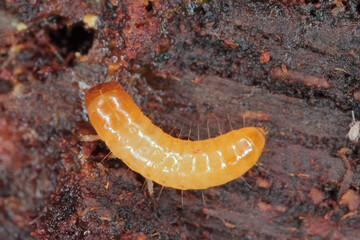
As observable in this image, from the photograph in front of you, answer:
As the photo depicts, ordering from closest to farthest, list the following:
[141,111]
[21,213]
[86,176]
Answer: [86,176] < [141,111] < [21,213]

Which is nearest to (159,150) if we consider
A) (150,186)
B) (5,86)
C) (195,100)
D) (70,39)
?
(150,186)

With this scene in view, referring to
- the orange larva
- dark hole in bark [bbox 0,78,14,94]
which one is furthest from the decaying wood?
the orange larva

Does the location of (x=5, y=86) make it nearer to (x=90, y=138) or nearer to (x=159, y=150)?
(x=90, y=138)

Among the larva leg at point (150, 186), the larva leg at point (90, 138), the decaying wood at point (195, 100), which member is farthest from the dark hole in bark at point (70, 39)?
the larva leg at point (150, 186)

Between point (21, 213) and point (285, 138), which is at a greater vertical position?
point (285, 138)

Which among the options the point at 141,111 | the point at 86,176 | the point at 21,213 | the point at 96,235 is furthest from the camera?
the point at 21,213

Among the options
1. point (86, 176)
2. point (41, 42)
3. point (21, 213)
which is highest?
point (41, 42)

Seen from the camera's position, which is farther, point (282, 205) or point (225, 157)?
point (282, 205)

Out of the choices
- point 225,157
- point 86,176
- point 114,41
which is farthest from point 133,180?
point 114,41

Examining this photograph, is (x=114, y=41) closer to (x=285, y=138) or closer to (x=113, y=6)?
(x=113, y=6)
